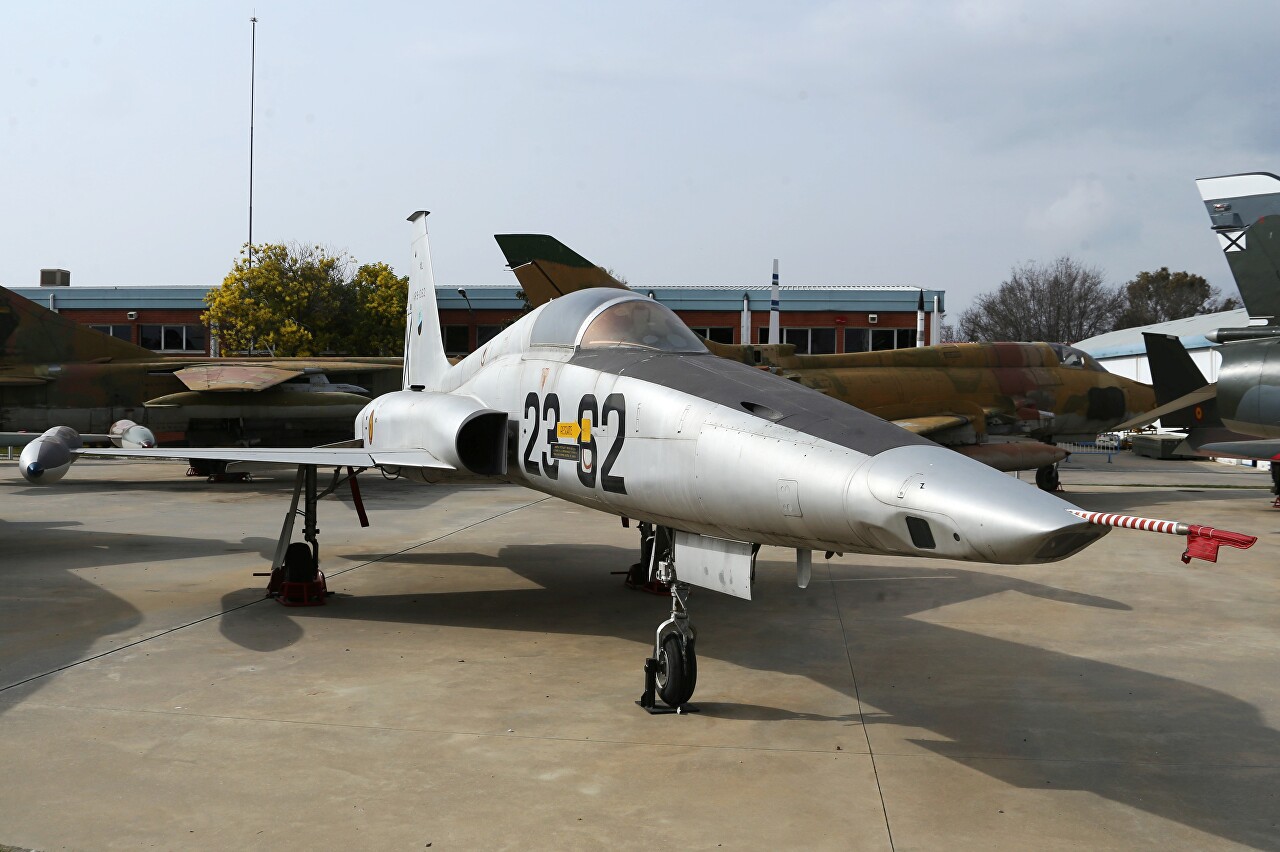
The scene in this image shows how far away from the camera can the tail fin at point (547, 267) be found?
1897cm

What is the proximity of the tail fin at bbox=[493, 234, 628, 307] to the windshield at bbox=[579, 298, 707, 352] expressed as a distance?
38.6 feet

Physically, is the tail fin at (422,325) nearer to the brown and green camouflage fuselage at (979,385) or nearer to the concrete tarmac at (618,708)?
the concrete tarmac at (618,708)

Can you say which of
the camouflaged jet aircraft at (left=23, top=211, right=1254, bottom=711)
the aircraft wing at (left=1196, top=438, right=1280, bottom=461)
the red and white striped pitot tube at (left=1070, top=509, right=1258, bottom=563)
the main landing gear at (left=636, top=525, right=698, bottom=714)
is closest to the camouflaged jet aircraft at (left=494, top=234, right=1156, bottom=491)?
the aircraft wing at (left=1196, top=438, right=1280, bottom=461)

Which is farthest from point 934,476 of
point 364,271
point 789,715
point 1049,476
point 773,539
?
point 364,271

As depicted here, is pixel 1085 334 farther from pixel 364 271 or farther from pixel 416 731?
pixel 416 731

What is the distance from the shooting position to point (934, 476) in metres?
4.30

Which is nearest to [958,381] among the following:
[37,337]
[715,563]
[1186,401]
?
[1186,401]

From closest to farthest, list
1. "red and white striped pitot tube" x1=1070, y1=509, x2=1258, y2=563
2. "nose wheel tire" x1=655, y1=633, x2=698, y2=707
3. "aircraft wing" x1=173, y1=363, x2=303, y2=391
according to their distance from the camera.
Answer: "red and white striped pitot tube" x1=1070, y1=509, x2=1258, y2=563 < "nose wheel tire" x1=655, y1=633, x2=698, y2=707 < "aircraft wing" x1=173, y1=363, x2=303, y2=391

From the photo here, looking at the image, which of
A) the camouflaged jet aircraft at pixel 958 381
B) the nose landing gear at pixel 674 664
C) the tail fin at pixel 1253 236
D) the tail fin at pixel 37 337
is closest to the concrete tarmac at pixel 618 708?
the nose landing gear at pixel 674 664

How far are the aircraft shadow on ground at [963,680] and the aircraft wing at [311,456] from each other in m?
1.35

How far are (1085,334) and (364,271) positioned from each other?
58.7 meters

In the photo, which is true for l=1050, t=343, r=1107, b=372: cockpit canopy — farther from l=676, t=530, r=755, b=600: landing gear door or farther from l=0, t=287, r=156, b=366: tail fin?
l=0, t=287, r=156, b=366: tail fin

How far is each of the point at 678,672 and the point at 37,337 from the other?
20.3 metres

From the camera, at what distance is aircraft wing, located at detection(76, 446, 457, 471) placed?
8172 millimetres
